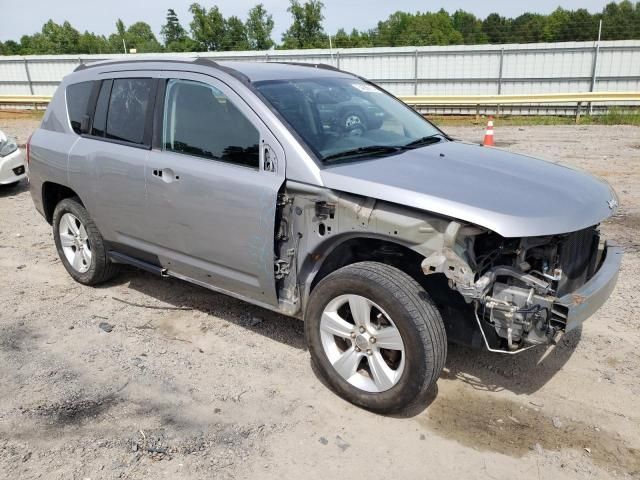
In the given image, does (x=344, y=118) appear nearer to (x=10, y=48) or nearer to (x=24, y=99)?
(x=24, y=99)

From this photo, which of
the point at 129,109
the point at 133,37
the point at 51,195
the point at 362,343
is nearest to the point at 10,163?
the point at 51,195

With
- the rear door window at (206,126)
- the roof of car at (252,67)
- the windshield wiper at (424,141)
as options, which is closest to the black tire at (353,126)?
the windshield wiper at (424,141)

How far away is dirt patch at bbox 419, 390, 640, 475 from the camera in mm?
2963

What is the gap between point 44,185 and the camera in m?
5.23

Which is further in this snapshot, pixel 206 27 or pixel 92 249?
pixel 206 27

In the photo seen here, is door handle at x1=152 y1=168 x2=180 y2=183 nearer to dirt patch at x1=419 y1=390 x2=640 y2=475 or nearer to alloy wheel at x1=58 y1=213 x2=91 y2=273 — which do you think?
alloy wheel at x1=58 y1=213 x2=91 y2=273

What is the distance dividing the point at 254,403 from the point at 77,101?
3141 mm

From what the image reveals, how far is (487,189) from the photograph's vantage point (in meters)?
3.09

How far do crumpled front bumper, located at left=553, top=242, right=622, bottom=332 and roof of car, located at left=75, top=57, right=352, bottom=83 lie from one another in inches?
93.8

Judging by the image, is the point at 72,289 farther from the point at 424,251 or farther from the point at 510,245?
the point at 510,245

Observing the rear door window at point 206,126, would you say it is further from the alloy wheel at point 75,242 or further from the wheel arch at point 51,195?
the wheel arch at point 51,195

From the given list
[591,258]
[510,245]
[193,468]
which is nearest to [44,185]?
[193,468]

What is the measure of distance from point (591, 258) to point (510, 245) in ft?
2.98

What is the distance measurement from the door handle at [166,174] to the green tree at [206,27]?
50.9m
